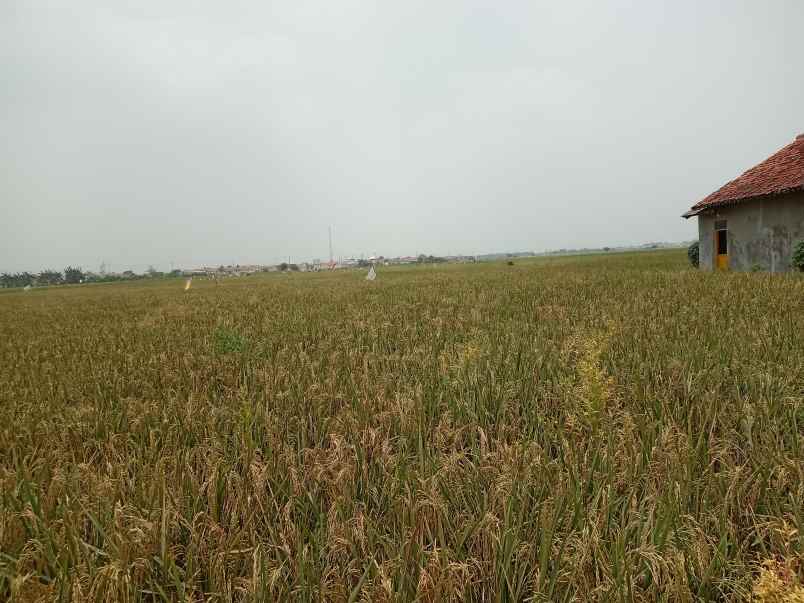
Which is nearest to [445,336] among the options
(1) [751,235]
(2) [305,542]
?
(2) [305,542]

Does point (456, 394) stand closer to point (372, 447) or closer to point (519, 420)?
point (519, 420)

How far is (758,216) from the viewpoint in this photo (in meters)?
18.3

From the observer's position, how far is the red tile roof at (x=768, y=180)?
1655 centimetres

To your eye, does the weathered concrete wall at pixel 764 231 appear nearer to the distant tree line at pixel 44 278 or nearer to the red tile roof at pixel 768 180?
the red tile roof at pixel 768 180

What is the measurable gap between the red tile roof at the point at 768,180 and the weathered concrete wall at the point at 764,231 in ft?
2.25

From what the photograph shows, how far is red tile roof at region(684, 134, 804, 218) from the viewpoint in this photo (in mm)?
16547

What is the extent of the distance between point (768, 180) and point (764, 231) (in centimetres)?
248

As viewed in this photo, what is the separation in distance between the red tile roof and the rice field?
16.3 metres

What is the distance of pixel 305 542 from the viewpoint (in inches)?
82.4

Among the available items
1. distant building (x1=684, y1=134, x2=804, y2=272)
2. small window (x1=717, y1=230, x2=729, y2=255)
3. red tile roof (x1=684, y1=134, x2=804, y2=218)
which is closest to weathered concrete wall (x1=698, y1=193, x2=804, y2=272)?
distant building (x1=684, y1=134, x2=804, y2=272)

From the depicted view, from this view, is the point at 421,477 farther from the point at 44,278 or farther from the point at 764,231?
the point at 44,278

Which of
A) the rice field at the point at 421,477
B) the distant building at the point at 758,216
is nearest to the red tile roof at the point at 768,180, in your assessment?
the distant building at the point at 758,216

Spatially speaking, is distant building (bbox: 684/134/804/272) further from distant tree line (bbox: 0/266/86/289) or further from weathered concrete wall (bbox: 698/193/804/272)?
distant tree line (bbox: 0/266/86/289)

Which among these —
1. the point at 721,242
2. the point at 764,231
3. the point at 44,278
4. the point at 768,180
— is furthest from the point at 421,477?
the point at 44,278
